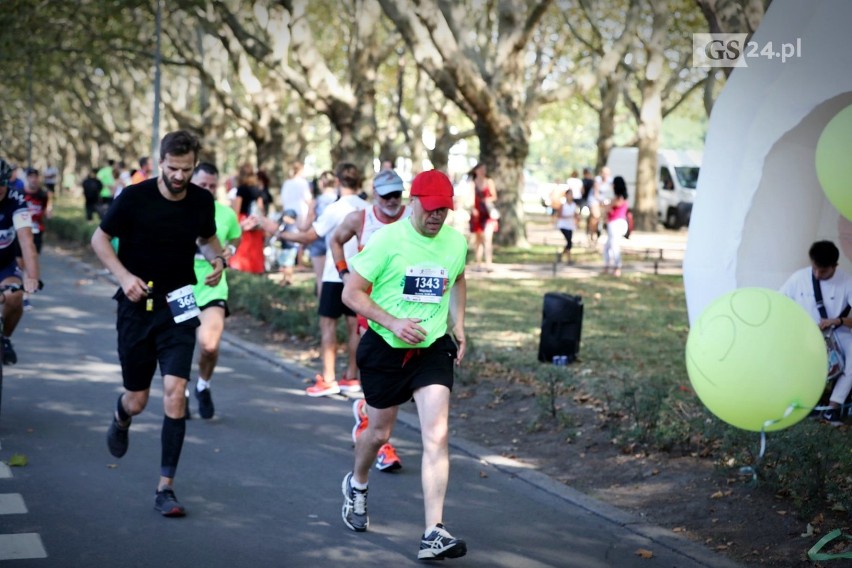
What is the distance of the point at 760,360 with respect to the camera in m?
5.39

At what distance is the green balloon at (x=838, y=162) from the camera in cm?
595

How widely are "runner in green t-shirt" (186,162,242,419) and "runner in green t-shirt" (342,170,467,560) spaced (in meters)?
3.08

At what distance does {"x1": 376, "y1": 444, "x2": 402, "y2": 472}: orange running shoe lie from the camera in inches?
331

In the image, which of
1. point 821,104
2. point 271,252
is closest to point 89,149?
point 271,252

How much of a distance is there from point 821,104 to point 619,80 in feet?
106

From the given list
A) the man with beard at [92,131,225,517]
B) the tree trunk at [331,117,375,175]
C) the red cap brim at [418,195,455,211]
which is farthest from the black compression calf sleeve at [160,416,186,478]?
the tree trunk at [331,117,375,175]

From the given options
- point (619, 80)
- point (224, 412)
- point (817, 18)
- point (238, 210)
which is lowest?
point (224, 412)

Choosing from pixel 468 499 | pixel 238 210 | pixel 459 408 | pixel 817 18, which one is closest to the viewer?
pixel 468 499

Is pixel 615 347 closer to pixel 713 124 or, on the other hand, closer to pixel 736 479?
pixel 713 124

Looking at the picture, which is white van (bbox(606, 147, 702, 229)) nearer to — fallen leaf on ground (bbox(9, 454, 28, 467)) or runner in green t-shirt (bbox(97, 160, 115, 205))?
A: runner in green t-shirt (bbox(97, 160, 115, 205))

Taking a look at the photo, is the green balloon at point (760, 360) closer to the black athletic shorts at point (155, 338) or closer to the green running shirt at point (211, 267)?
the black athletic shorts at point (155, 338)

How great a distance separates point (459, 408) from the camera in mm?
10930

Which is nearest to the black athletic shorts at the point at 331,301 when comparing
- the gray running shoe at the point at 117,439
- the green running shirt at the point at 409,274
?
the gray running shoe at the point at 117,439

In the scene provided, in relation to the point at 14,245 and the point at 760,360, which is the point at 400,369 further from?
the point at 14,245
